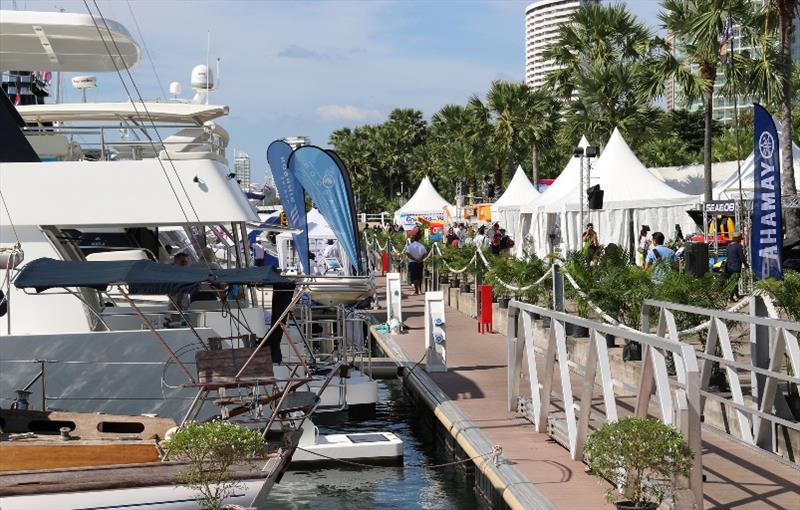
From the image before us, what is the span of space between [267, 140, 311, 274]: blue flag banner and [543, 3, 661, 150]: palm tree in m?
21.3

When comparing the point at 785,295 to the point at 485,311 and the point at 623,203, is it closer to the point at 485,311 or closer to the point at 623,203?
the point at 485,311

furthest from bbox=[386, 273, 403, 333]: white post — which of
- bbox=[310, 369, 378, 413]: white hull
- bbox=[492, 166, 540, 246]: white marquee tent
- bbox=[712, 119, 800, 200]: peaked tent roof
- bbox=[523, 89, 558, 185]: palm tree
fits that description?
bbox=[523, 89, 558, 185]: palm tree

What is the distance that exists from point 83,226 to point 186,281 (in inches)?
117

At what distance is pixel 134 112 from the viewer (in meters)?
15.7

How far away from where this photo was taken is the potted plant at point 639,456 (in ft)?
26.2

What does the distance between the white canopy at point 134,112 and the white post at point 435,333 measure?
14.7ft

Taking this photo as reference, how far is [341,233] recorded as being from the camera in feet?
79.4

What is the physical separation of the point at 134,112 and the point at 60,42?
6.25 ft

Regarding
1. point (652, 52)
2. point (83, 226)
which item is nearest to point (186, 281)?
point (83, 226)

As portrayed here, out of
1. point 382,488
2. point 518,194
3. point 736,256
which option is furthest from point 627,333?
point 518,194

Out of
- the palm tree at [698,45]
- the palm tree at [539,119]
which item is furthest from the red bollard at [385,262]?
the palm tree at [539,119]

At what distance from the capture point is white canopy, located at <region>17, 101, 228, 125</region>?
15.7 metres

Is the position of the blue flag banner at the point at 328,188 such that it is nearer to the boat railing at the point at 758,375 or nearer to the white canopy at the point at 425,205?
the boat railing at the point at 758,375

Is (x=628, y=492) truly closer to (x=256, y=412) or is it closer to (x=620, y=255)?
(x=256, y=412)
